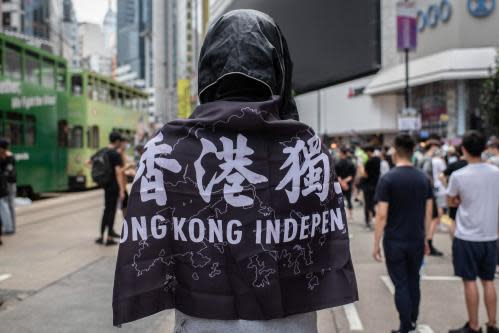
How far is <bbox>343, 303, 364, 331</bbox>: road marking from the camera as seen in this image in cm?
467

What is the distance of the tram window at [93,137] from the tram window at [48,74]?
3.58 m

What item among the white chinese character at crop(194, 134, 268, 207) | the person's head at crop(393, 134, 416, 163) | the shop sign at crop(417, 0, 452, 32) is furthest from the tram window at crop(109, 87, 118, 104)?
the white chinese character at crop(194, 134, 268, 207)

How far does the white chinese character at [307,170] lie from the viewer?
1546mm

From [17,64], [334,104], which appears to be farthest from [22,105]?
[334,104]

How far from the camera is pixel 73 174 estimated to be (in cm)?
1867

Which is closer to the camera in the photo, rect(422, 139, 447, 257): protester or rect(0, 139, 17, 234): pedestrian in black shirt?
rect(422, 139, 447, 257): protester

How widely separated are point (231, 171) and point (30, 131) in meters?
14.8

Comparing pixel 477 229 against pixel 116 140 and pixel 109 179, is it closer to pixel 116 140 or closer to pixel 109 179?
pixel 109 179

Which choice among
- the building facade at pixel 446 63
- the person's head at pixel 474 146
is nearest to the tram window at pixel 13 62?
the person's head at pixel 474 146

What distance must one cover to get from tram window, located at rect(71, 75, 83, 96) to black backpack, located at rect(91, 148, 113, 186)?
10.3 m

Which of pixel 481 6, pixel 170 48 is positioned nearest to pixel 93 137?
pixel 481 6

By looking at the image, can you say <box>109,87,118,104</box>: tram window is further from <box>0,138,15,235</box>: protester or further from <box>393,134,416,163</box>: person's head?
<box>393,134,416,163</box>: person's head

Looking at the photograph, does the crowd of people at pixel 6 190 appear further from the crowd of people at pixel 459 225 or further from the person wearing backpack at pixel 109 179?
the crowd of people at pixel 459 225

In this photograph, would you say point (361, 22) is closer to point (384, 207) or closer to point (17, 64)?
point (384, 207)
